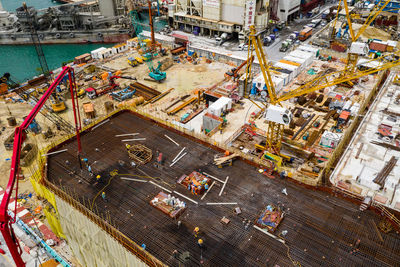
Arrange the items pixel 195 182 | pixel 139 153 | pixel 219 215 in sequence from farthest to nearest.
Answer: pixel 139 153 → pixel 195 182 → pixel 219 215

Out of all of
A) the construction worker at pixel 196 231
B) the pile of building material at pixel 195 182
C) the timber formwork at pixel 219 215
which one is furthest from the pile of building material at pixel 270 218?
the pile of building material at pixel 195 182

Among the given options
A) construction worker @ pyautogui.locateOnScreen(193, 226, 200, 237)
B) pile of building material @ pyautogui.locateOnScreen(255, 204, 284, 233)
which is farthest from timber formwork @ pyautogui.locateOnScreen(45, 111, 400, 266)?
pile of building material @ pyautogui.locateOnScreen(255, 204, 284, 233)

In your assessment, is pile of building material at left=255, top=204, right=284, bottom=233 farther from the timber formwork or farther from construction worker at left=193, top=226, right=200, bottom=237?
construction worker at left=193, top=226, right=200, bottom=237

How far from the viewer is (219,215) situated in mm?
37125

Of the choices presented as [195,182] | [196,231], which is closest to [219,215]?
[196,231]

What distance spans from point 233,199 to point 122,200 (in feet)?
45.3

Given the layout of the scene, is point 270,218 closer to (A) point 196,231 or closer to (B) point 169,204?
(A) point 196,231


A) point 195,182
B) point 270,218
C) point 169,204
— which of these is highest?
point 195,182

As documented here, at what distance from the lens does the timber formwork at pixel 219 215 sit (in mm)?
32656

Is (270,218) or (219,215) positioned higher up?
(270,218)

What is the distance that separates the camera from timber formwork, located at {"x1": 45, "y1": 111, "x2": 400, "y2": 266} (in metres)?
32.7

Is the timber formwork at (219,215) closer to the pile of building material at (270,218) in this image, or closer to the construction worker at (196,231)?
the construction worker at (196,231)

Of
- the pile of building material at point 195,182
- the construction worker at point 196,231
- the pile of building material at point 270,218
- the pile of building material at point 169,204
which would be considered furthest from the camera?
the pile of building material at point 195,182

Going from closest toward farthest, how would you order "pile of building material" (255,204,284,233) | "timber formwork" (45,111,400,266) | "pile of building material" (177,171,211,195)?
1. "timber formwork" (45,111,400,266)
2. "pile of building material" (255,204,284,233)
3. "pile of building material" (177,171,211,195)
